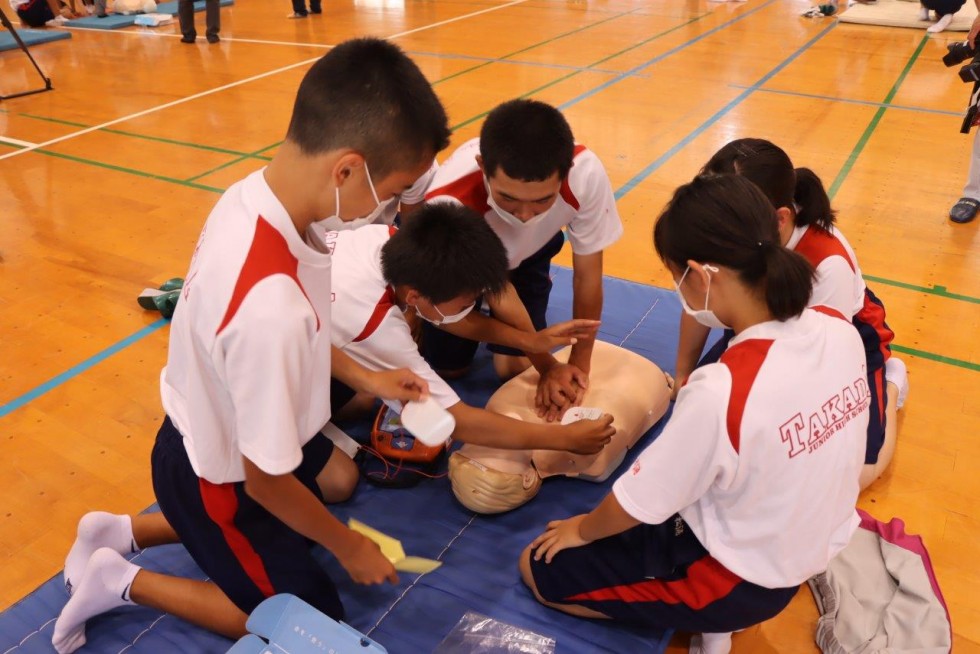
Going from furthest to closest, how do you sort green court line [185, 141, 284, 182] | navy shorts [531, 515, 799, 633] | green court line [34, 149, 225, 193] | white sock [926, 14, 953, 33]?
white sock [926, 14, 953, 33], green court line [185, 141, 284, 182], green court line [34, 149, 225, 193], navy shorts [531, 515, 799, 633]

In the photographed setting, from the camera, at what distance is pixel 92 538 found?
5.64ft

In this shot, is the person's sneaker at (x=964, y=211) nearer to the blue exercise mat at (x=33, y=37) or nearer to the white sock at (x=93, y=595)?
the white sock at (x=93, y=595)

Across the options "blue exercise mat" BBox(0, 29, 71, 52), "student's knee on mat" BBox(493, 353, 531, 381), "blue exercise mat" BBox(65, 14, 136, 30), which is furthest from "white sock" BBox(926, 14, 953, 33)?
"blue exercise mat" BBox(0, 29, 71, 52)

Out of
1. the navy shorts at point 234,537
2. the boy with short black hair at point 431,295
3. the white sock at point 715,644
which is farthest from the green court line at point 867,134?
the navy shorts at point 234,537

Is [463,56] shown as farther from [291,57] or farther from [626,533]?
[626,533]

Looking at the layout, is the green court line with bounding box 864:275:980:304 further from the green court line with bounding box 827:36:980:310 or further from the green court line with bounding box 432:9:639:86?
the green court line with bounding box 432:9:639:86

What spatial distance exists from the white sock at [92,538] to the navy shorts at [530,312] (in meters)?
1.08

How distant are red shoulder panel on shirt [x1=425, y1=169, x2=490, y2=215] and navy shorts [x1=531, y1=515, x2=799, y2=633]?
105 cm

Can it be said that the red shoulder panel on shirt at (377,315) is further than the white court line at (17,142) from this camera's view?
No

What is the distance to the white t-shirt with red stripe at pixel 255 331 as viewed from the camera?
106 cm

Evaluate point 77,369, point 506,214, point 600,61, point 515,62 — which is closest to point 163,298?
point 77,369

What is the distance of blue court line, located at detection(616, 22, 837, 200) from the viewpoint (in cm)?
394

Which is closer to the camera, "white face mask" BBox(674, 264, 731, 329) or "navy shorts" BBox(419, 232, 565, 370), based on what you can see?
A: "white face mask" BBox(674, 264, 731, 329)

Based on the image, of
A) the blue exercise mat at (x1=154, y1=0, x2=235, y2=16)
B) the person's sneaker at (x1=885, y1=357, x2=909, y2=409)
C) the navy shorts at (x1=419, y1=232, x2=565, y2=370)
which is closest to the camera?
the person's sneaker at (x1=885, y1=357, x2=909, y2=409)
